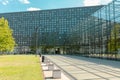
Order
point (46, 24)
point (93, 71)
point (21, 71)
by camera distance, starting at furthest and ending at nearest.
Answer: point (46, 24), point (93, 71), point (21, 71)

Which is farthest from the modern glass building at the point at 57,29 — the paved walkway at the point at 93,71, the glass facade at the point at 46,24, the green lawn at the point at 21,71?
the green lawn at the point at 21,71

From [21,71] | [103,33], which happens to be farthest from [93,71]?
[103,33]

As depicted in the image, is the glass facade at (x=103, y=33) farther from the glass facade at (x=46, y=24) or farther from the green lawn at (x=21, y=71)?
the glass facade at (x=46, y=24)

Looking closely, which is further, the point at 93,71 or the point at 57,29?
the point at 57,29

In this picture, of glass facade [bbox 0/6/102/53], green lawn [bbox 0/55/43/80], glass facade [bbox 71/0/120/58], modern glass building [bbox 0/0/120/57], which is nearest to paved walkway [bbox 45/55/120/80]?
green lawn [bbox 0/55/43/80]

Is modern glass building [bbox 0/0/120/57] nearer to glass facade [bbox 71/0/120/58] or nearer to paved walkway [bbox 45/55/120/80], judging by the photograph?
glass facade [bbox 71/0/120/58]

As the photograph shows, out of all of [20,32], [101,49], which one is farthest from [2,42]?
[20,32]

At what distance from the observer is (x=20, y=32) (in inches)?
5399

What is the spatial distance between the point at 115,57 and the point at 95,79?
2766cm

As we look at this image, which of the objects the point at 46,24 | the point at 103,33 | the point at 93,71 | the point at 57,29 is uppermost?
the point at 46,24

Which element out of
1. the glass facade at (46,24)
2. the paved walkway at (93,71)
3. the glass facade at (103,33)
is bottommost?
the paved walkway at (93,71)

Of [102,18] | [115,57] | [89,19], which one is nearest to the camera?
[115,57]

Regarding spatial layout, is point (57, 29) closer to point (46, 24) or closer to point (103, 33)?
point (46, 24)

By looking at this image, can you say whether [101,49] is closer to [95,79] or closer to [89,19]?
[89,19]
